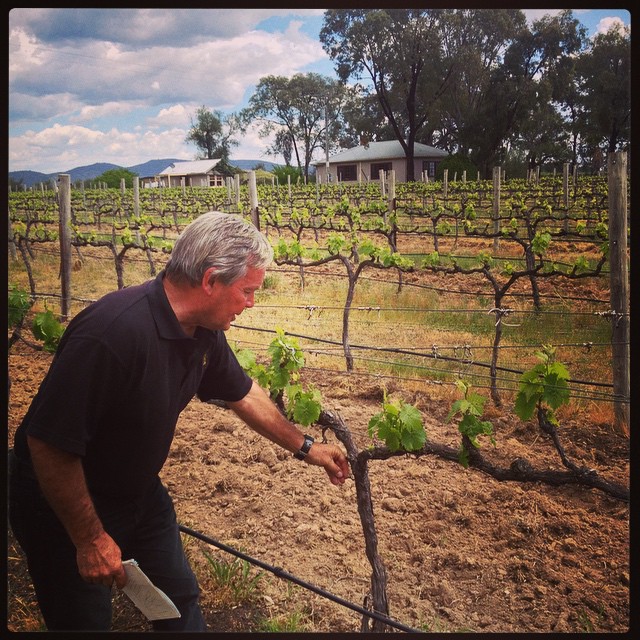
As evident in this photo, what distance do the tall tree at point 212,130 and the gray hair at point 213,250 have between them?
1.88 metres

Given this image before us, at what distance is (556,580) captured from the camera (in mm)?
2316

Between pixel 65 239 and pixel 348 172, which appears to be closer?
pixel 65 239

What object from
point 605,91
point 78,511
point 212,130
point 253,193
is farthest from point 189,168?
point 78,511

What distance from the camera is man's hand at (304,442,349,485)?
69.4 inches

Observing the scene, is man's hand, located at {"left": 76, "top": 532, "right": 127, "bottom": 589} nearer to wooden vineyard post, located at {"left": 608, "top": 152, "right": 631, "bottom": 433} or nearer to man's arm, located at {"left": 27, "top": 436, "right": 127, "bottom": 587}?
man's arm, located at {"left": 27, "top": 436, "right": 127, "bottom": 587}

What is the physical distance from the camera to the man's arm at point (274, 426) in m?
1.73

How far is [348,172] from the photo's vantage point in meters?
5.34

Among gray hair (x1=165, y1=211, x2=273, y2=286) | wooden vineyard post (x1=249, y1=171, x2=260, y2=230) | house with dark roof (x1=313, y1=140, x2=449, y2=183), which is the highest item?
house with dark roof (x1=313, y1=140, x2=449, y2=183)

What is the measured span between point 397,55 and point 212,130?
111 centimetres

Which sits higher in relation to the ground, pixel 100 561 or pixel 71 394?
pixel 71 394

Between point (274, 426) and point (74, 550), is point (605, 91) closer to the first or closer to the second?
point (274, 426)

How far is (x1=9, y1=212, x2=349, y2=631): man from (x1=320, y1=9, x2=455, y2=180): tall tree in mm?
1666

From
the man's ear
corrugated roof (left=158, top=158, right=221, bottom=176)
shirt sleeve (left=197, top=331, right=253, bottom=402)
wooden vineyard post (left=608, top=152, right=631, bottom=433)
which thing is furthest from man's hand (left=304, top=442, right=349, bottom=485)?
corrugated roof (left=158, top=158, right=221, bottom=176)

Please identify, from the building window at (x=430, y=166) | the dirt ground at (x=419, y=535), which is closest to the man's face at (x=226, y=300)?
the dirt ground at (x=419, y=535)
